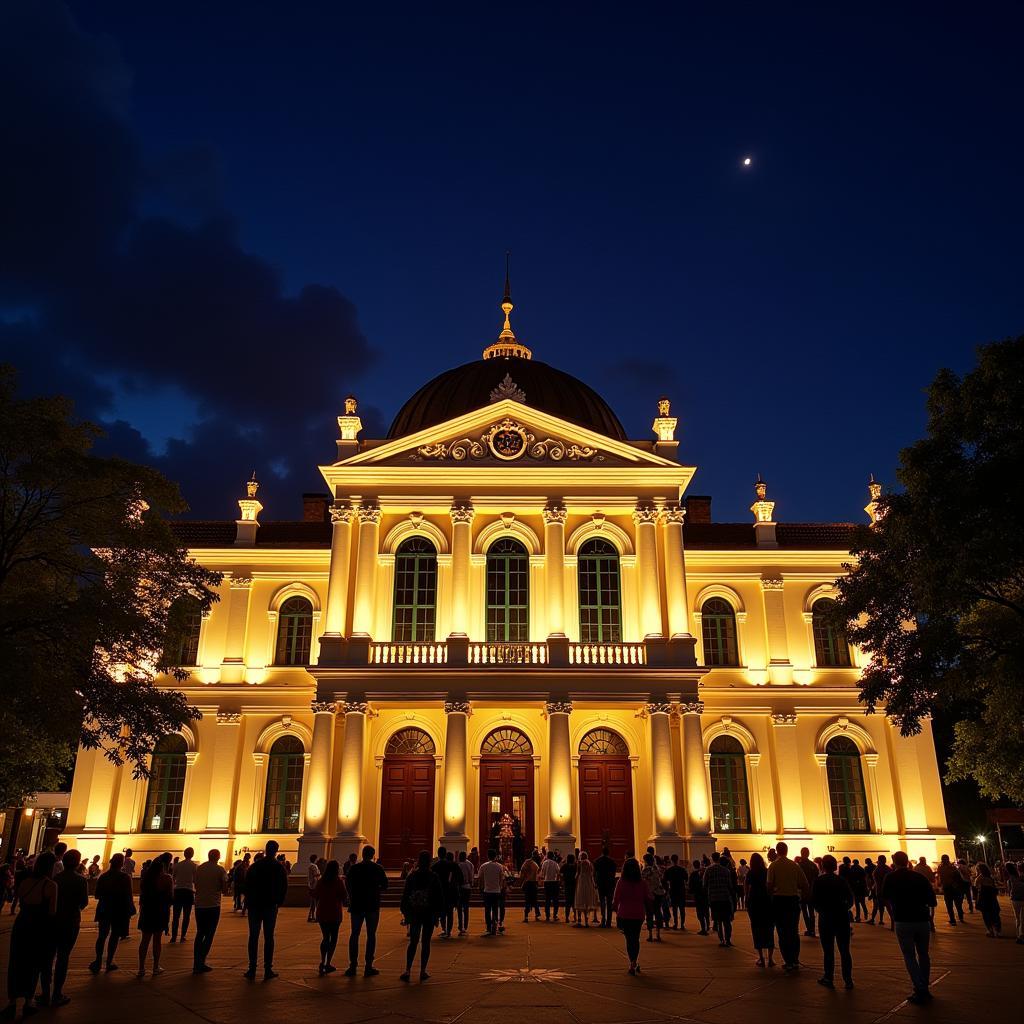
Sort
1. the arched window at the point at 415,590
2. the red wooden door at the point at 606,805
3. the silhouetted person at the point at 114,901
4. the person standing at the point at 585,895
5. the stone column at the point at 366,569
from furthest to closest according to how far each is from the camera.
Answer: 1. the arched window at the point at 415,590
2. the stone column at the point at 366,569
3. the red wooden door at the point at 606,805
4. the person standing at the point at 585,895
5. the silhouetted person at the point at 114,901

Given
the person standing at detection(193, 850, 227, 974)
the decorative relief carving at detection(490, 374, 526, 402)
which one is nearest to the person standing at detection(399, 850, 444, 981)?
the person standing at detection(193, 850, 227, 974)

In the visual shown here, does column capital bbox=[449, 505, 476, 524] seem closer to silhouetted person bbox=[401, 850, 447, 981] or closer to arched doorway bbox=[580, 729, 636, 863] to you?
arched doorway bbox=[580, 729, 636, 863]

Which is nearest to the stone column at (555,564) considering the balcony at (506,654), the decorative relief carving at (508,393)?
the balcony at (506,654)

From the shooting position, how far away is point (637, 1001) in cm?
998

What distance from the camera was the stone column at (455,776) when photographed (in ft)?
81.9

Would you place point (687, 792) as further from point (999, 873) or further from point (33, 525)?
point (33, 525)

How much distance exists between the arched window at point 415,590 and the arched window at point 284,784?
5.12m

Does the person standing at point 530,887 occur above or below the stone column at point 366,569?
below

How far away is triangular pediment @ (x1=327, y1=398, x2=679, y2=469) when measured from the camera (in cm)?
2948

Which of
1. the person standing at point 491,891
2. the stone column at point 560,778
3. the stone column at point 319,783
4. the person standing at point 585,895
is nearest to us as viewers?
the person standing at point 491,891

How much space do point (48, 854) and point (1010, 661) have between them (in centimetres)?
1587

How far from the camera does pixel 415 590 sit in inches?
1140

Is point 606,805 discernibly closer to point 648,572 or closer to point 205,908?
point 648,572

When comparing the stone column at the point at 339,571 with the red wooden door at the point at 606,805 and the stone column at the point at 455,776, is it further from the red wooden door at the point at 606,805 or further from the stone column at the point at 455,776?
the red wooden door at the point at 606,805
